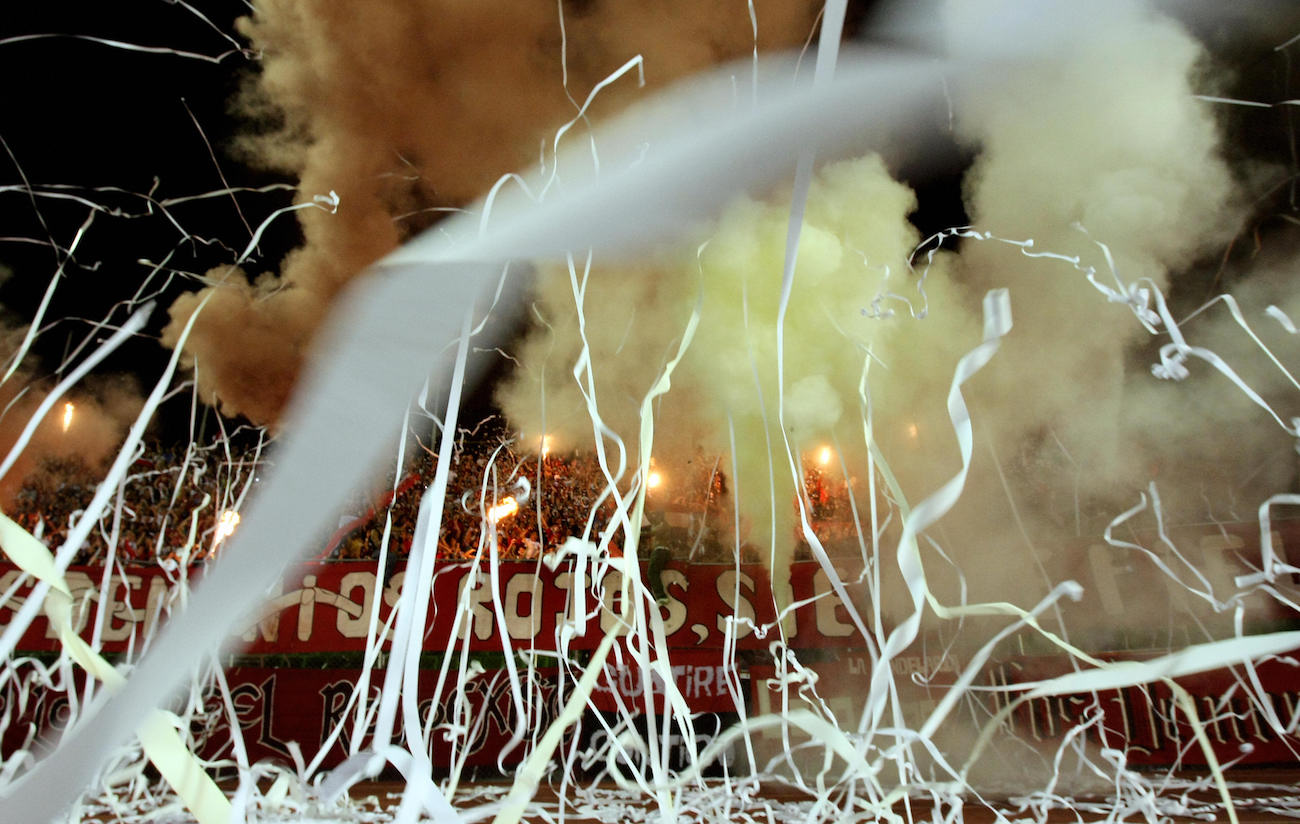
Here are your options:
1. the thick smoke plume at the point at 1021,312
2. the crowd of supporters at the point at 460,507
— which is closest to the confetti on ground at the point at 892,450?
the thick smoke plume at the point at 1021,312

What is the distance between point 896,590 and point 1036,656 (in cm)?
87

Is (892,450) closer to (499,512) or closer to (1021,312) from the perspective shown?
(1021,312)

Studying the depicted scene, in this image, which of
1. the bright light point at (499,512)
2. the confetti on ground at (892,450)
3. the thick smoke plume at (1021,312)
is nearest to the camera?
the bright light point at (499,512)

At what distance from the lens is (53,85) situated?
2.67m

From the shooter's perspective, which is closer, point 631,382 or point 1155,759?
point 1155,759

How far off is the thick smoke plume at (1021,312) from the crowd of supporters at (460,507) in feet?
3.26

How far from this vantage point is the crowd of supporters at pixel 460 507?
5.98m

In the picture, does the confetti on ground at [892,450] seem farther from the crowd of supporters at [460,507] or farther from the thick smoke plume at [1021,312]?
the crowd of supporters at [460,507]

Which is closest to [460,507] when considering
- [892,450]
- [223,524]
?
[223,524]

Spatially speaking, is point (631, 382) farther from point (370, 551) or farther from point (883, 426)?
point (370, 551)

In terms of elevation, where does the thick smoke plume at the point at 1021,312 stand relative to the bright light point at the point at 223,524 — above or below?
above

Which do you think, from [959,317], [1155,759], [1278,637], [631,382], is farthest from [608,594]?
[1278,637]

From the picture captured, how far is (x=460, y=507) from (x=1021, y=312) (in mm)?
4501

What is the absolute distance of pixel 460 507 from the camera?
233 inches
